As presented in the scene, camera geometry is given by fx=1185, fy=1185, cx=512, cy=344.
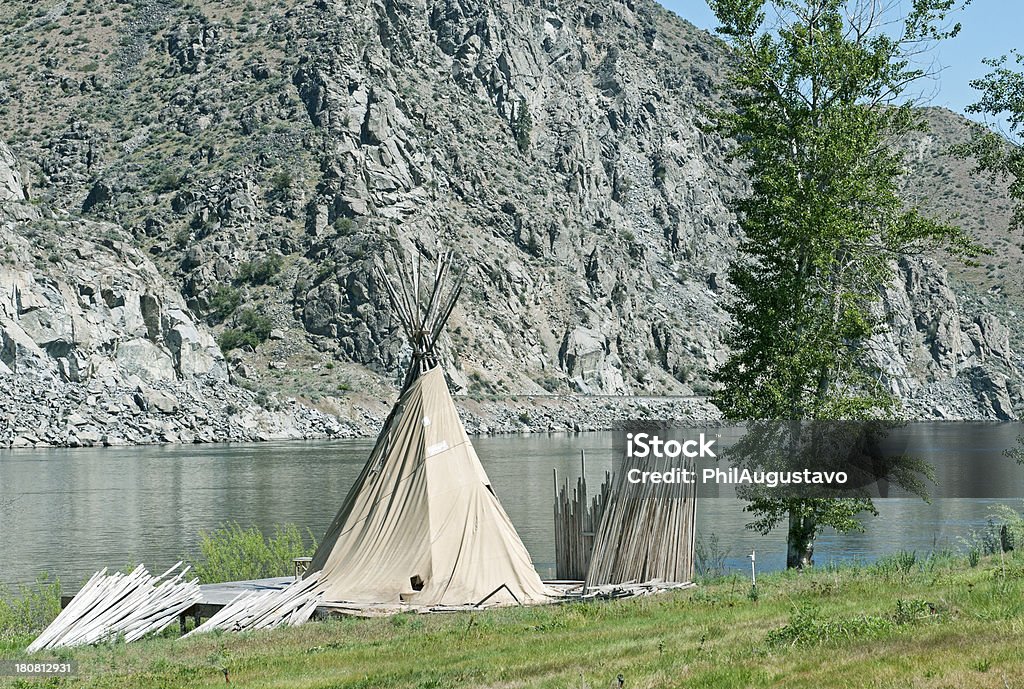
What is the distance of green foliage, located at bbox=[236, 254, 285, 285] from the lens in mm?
100250

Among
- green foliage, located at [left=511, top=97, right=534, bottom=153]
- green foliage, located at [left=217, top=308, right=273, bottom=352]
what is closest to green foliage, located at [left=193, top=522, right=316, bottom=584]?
green foliage, located at [left=217, top=308, right=273, bottom=352]

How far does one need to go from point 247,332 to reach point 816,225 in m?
82.5

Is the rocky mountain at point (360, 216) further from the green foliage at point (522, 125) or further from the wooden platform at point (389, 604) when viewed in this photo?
the wooden platform at point (389, 604)

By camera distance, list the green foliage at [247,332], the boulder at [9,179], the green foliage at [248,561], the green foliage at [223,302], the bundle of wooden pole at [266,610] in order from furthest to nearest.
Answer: the green foliage at [223,302]
the boulder at [9,179]
the green foliage at [247,332]
the green foliage at [248,561]
the bundle of wooden pole at [266,610]

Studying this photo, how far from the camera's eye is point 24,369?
7662cm

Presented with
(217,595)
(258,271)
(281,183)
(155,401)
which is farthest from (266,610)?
(281,183)

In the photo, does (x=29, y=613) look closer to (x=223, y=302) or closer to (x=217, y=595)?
(x=217, y=595)

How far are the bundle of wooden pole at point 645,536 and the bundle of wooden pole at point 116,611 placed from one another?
5.11 metres

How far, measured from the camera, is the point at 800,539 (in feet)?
58.7

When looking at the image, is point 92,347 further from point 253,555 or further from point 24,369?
point 253,555

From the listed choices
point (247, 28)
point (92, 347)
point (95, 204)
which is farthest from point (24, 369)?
point (247, 28)

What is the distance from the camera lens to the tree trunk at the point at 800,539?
17734 millimetres

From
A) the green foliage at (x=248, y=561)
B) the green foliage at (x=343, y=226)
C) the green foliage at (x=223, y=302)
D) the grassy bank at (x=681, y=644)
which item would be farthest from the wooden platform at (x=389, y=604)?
the green foliage at (x=343, y=226)

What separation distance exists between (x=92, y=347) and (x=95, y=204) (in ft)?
92.8
